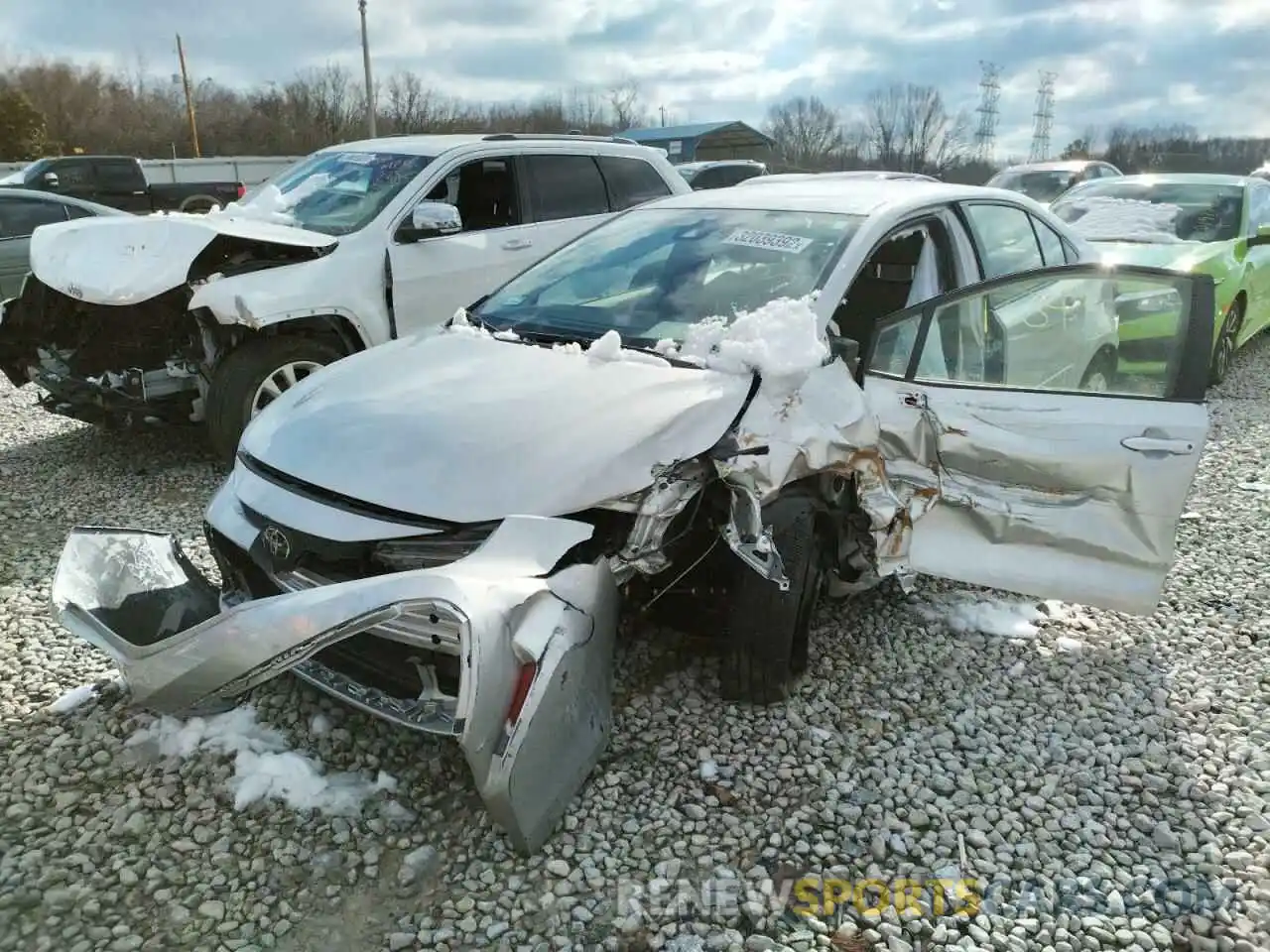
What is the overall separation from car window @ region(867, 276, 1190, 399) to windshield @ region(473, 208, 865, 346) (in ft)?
1.50

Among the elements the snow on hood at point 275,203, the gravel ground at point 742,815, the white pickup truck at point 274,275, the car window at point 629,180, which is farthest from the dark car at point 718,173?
the gravel ground at point 742,815

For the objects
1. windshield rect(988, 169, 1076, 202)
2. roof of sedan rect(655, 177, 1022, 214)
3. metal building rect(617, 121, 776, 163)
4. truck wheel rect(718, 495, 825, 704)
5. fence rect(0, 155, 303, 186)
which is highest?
metal building rect(617, 121, 776, 163)

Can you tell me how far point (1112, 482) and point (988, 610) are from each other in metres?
0.94

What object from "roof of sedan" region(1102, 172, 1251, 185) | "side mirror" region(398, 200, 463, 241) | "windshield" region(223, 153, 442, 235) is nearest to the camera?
"side mirror" region(398, 200, 463, 241)

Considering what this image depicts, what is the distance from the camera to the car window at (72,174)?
16891 millimetres

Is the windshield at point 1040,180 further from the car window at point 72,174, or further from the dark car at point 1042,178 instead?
the car window at point 72,174

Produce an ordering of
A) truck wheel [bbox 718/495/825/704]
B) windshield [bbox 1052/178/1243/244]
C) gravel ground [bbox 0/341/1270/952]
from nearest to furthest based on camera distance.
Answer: gravel ground [bbox 0/341/1270/952] < truck wheel [bbox 718/495/825/704] < windshield [bbox 1052/178/1243/244]

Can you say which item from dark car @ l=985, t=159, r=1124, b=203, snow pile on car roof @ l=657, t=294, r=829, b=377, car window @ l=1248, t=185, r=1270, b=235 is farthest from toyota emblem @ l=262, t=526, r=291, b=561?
dark car @ l=985, t=159, r=1124, b=203

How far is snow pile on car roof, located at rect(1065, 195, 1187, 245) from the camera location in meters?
7.47

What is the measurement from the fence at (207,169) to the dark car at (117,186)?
6.20 m

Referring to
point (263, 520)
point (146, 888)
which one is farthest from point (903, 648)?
point (146, 888)

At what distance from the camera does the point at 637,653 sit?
3.44 m

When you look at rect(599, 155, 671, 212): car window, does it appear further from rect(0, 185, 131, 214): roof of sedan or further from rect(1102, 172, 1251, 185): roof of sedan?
rect(0, 185, 131, 214): roof of sedan

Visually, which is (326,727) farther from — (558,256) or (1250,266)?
(1250,266)
